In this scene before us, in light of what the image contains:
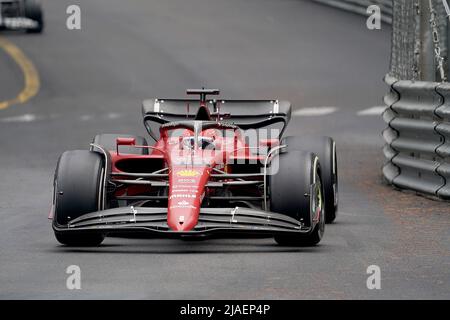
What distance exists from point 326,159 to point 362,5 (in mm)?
26866

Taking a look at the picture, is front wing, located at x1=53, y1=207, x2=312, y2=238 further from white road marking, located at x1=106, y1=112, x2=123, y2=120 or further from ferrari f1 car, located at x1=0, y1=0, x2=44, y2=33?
ferrari f1 car, located at x1=0, y1=0, x2=44, y2=33

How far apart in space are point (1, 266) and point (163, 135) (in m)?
2.73

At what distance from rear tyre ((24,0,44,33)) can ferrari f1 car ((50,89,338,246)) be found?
23.1 meters

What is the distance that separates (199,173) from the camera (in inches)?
473

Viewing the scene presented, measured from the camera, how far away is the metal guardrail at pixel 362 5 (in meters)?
37.3

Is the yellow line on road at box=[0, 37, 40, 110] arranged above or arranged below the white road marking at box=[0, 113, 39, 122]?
above

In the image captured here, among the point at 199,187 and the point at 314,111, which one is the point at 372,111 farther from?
the point at 199,187

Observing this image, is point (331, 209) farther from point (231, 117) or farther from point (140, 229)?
point (140, 229)

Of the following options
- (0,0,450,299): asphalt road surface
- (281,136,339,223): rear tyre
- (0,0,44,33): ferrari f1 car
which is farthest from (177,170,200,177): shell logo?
(0,0,44,33): ferrari f1 car

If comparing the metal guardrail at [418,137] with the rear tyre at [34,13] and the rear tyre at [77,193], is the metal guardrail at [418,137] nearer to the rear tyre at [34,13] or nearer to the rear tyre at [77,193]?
the rear tyre at [77,193]

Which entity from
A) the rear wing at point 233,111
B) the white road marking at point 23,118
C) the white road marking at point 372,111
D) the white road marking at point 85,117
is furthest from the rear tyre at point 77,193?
the white road marking at point 372,111

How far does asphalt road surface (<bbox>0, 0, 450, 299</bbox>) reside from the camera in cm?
1021

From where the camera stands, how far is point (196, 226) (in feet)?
37.7
